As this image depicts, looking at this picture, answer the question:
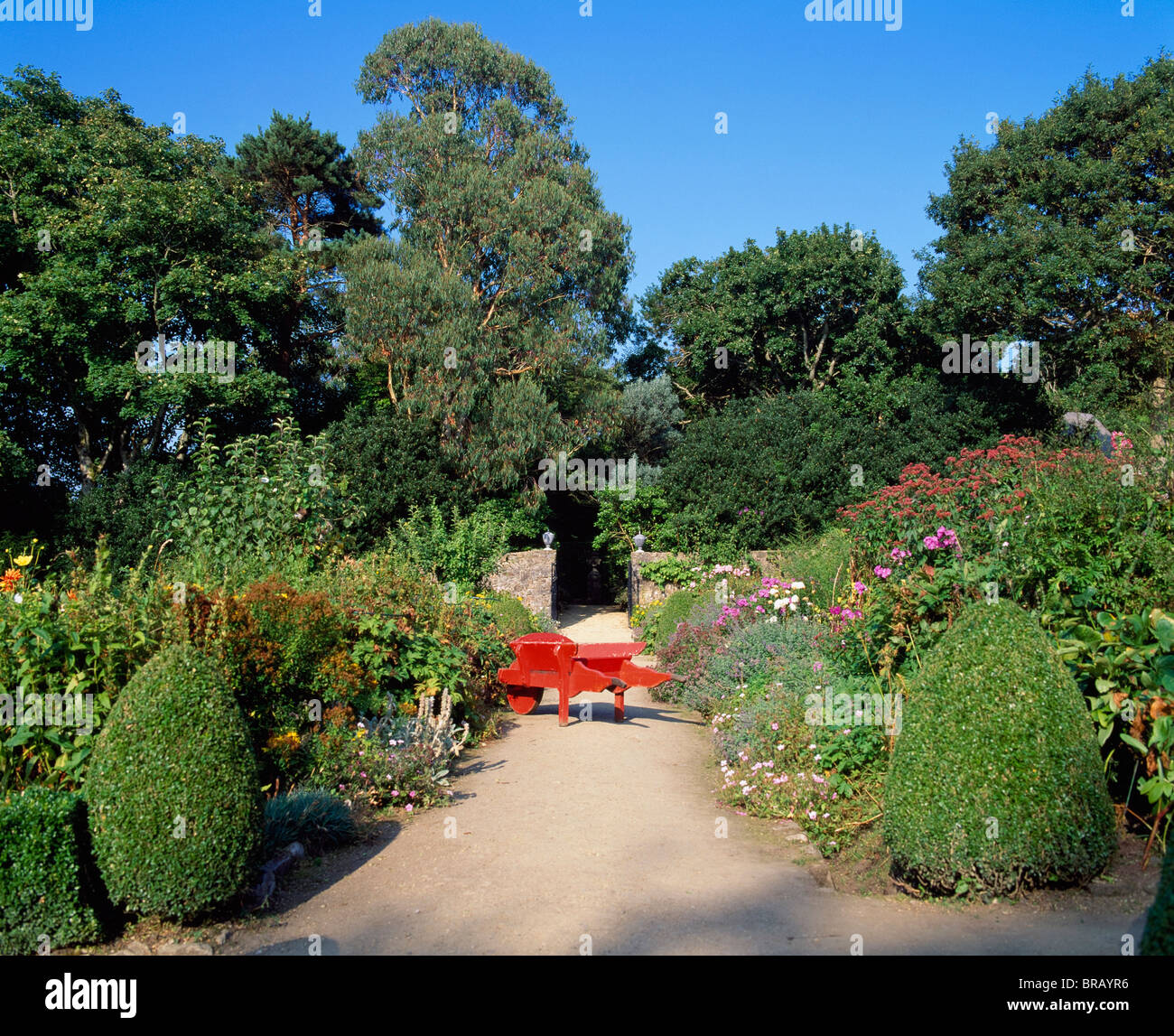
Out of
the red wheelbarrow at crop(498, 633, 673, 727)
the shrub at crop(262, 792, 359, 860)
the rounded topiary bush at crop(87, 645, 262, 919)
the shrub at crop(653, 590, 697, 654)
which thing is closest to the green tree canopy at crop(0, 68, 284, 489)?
the shrub at crop(653, 590, 697, 654)

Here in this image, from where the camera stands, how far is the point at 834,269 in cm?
2183

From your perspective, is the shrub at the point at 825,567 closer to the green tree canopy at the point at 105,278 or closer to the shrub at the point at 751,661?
the shrub at the point at 751,661

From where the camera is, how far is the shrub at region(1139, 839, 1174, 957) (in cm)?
252

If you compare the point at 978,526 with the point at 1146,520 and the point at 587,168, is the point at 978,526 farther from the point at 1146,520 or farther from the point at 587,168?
the point at 587,168

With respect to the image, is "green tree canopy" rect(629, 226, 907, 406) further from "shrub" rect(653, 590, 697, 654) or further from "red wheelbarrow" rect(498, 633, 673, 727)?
"red wheelbarrow" rect(498, 633, 673, 727)

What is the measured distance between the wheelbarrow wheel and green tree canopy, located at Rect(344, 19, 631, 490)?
786cm

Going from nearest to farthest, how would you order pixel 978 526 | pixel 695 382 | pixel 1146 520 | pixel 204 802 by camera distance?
1. pixel 204 802
2. pixel 1146 520
3. pixel 978 526
4. pixel 695 382

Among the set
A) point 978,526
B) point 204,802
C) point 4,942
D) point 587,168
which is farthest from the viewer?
point 587,168

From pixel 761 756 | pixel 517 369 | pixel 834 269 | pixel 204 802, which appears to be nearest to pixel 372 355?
pixel 517 369

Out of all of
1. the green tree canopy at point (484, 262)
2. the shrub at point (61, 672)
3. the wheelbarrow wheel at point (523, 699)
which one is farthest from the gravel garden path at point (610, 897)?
the green tree canopy at point (484, 262)

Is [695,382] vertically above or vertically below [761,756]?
above

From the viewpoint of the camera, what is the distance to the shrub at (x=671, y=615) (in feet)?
38.8

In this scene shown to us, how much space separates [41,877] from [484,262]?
17381mm
